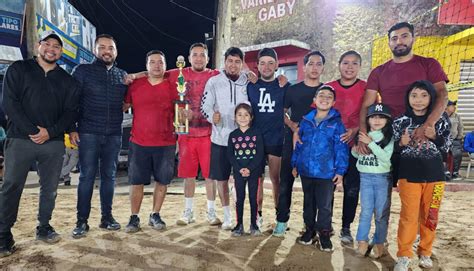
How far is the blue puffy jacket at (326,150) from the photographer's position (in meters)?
3.52

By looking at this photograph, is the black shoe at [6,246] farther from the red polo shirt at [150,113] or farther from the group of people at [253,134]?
the red polo shirt at [150,113]

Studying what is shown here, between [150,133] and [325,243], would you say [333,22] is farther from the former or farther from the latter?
[325,243]

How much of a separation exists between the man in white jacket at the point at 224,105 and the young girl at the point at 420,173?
1885mm

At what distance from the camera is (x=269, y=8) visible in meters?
11.8

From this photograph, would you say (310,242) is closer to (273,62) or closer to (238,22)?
(273,62)

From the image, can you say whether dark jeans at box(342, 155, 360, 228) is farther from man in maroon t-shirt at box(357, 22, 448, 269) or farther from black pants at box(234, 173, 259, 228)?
black pants at box(234, 173, 259, 228)

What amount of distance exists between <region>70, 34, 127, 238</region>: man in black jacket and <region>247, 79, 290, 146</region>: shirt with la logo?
168 centimetres

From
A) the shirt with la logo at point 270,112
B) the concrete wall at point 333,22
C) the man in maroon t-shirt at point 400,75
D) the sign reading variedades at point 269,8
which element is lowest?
the shirt with la logo at point 270,112

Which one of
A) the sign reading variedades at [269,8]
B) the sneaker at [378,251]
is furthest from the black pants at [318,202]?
the sign reading variedades at [269,8]

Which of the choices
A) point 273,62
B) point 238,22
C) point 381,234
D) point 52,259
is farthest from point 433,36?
point 52,259

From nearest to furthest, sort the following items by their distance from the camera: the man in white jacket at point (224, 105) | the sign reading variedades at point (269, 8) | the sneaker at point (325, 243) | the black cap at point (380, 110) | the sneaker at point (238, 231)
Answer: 1. the black cap at point (380, 110)
2. the sneaker at point (325, 243)
3. the sneaker at point (238, 231)
4. the man in white jacket at point (224, 105)
5. the sign reading variedades at point (269, 8)

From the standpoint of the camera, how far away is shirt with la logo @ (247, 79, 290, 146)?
402 cm

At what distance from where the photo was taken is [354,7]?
10.4 m

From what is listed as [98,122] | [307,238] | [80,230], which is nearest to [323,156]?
[307,238]
